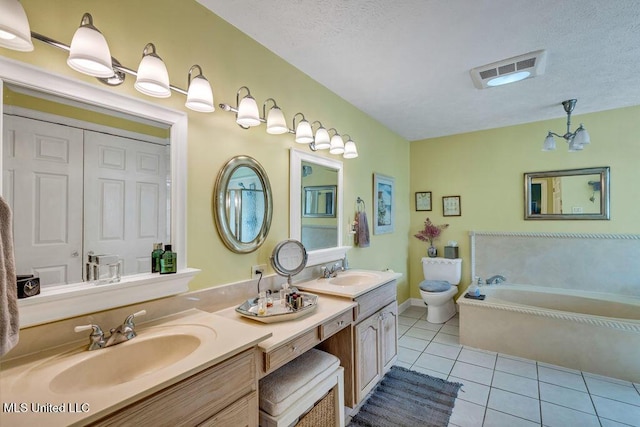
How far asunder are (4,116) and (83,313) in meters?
0.76

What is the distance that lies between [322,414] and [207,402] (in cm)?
81

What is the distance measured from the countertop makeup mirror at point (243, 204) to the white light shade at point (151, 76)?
0.54 m

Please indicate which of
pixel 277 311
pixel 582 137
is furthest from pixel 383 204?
pixel 277 311

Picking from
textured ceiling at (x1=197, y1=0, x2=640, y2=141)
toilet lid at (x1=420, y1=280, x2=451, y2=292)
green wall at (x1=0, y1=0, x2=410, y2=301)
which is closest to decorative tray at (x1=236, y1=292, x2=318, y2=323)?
green wall at (x1=0, y1=0, x2=410, y2=301)

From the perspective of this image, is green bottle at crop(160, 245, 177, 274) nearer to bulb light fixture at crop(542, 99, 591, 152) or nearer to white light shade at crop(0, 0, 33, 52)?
white light shade at crop(0, 0, 33, 52)

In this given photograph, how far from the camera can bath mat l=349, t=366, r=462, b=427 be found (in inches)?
75.9

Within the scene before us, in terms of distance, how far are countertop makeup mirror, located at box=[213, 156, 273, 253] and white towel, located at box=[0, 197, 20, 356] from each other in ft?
2.84

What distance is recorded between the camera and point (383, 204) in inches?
139

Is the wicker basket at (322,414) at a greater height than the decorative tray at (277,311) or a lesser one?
lesser

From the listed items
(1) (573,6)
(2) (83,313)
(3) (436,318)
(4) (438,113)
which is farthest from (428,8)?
(3) (436,318)

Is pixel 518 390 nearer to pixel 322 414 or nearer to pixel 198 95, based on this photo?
pixel 322 414

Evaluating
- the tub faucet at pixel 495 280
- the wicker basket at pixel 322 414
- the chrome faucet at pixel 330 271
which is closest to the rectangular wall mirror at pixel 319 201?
the chrome faucet at pixel 330 271

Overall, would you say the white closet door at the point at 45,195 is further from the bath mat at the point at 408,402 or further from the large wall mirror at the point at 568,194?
the large wall mirror at the point at 568,194

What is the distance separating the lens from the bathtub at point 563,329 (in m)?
2.36
